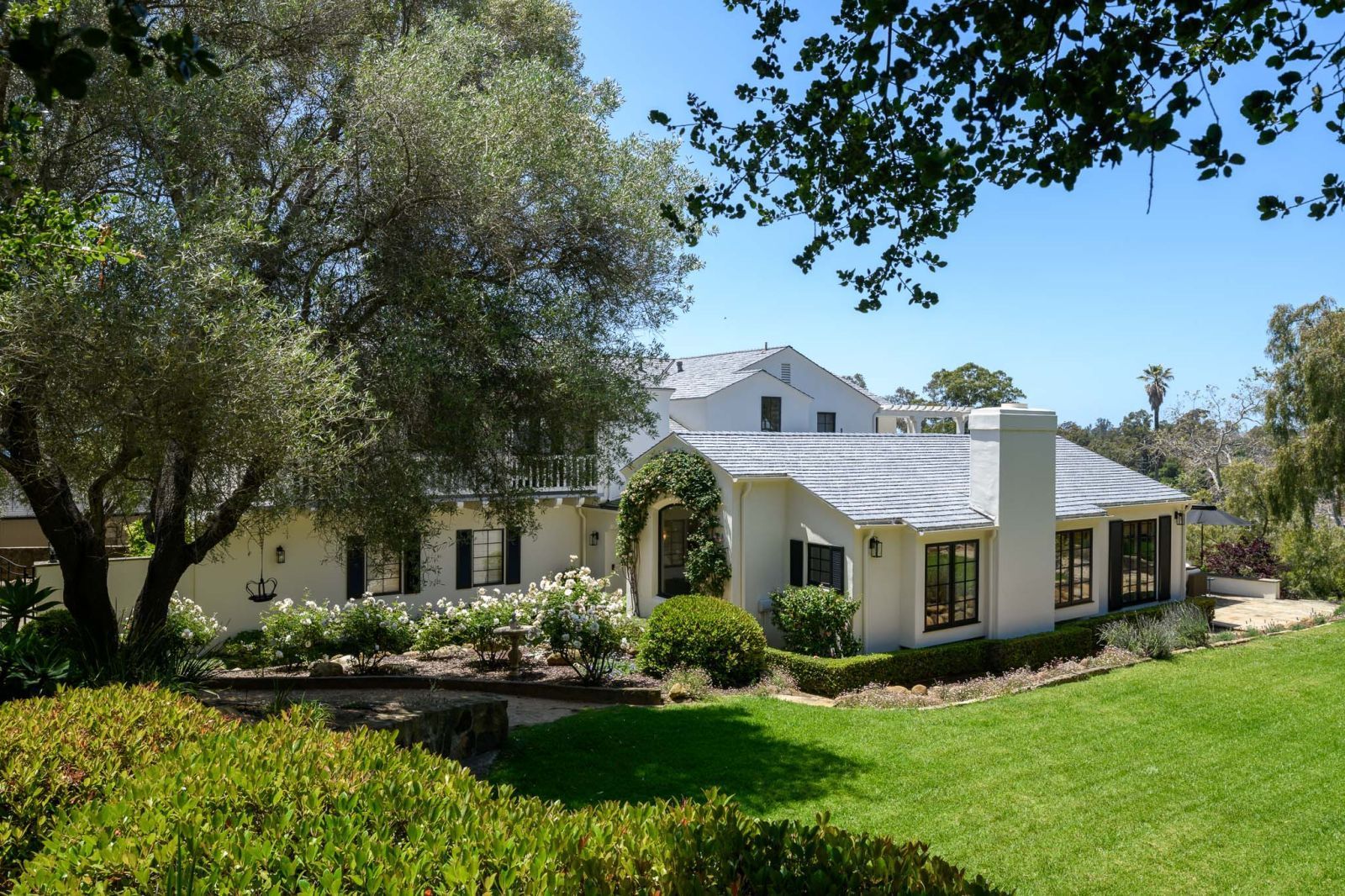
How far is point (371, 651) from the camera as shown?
13.9 m

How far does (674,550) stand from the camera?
19969 millimetres

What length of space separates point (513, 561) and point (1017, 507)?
36.5ft

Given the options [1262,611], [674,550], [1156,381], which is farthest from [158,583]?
[1156,381]

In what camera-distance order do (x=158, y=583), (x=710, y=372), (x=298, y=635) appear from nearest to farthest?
1. (x=158, y=583)
2. (x=298, y=635)
3. (x=710, y=372)

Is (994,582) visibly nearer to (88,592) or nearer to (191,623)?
(191,623)

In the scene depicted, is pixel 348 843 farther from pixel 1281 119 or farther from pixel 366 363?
pixel 366 363

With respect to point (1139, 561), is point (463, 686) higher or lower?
lower

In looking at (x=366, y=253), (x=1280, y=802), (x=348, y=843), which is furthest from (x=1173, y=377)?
(x=348, y=843)

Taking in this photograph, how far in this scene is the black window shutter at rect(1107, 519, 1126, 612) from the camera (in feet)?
61.6

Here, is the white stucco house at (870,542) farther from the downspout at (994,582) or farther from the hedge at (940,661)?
the hedge at (940,661)

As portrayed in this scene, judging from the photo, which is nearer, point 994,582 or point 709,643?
point 709,643

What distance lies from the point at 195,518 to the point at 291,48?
6070 millimetres

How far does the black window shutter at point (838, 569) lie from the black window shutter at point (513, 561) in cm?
765

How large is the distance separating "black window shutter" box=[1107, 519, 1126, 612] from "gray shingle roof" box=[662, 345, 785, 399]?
44.6ft
